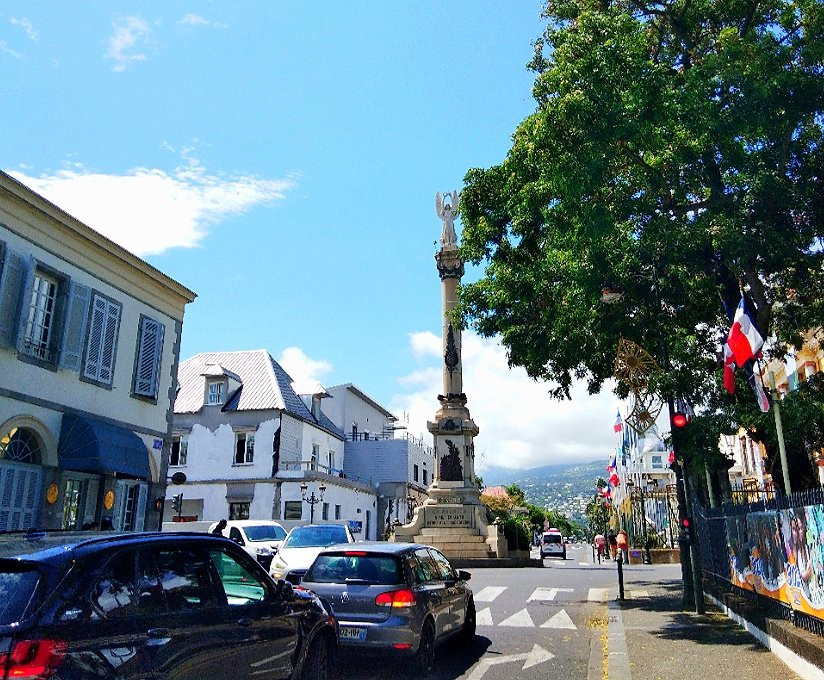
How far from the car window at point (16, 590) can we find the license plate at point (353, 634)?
191 inches

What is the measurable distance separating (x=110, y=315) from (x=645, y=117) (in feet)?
42.9

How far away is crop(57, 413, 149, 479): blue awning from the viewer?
51.5 ft

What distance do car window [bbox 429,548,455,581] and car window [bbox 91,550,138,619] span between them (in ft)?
19.9

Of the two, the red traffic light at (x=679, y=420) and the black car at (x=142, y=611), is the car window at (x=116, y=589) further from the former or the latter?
the red traffic light at (x=679, y=420)

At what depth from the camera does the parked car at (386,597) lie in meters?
8.23

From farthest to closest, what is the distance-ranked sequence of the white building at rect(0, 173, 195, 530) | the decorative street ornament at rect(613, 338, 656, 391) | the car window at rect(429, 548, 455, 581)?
the white building at rect(0, 173, 195, 530) → the decorative street ornament at rect(613, 338, 656, 391) → the car window at rect(429, 548, 455, 581)

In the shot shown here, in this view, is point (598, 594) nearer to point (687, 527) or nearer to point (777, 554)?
point (687, 527)

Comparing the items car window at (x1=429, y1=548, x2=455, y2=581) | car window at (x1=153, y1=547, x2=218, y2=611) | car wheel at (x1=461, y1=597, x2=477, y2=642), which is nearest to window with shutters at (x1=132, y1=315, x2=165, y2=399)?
car window at (x1=429, y1=548, x2=455, y2=581)

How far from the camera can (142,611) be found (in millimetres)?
4484

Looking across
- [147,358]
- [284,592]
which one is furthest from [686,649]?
[147,358]

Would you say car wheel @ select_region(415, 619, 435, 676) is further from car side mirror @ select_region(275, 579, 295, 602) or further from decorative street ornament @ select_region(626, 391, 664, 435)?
decorative street ornament @ select_region(626, 391, 664, 435)

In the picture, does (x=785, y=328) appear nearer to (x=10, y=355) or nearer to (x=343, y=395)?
(x=10, y=355)

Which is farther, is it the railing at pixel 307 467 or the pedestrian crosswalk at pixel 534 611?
the railing at pixel 307 467

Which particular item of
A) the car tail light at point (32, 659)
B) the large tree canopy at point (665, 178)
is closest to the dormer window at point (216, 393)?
the large tree canopy at point (665, 178)
